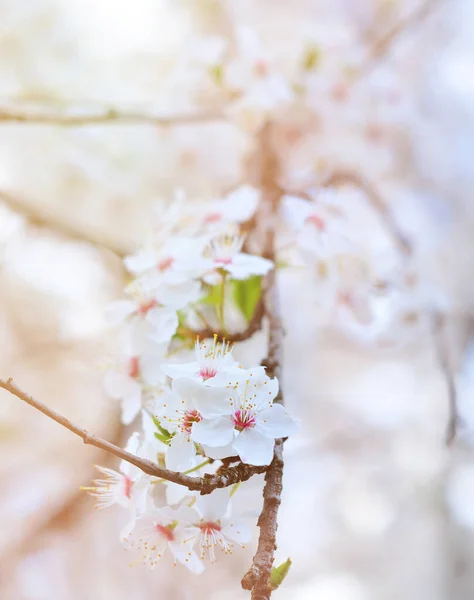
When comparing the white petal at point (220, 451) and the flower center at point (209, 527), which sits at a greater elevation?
the white petal at point (220, 451)

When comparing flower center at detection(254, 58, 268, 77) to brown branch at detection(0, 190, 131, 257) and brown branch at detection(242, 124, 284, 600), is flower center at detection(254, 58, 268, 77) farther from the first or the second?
brown branch at detection(0, 190, 131, 257)

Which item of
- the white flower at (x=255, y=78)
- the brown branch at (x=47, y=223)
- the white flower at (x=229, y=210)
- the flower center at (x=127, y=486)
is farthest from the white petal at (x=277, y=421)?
the white flower at (x=255, y=78)

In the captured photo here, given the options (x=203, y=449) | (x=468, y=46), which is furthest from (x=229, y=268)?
(x=468, y=46)

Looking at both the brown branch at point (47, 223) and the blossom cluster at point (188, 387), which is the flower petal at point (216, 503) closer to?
the blossom cluster at point (188, 387)

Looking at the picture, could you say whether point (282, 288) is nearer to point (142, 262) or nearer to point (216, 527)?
point (142, 262)

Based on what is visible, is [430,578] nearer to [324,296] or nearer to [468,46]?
[324,296]

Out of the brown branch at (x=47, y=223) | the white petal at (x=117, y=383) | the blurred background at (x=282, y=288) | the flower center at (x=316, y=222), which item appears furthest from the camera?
the blurred background at (x=282, y=288)
